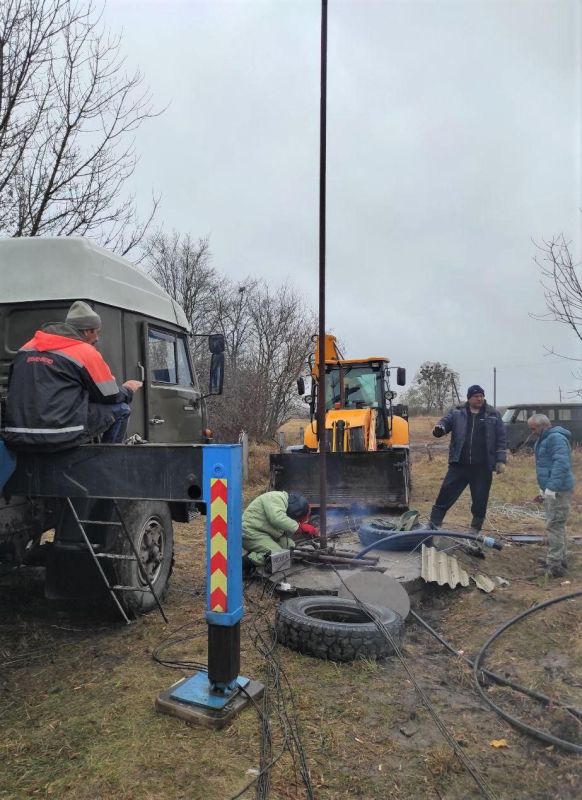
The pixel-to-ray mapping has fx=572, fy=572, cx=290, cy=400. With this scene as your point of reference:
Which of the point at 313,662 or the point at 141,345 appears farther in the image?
the point at 141,345

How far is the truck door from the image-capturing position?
521 cm

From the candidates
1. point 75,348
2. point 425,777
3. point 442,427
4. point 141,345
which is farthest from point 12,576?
point 442,427

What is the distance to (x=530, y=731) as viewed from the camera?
2.93m

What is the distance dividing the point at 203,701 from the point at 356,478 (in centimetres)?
607

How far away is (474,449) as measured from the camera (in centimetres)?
691

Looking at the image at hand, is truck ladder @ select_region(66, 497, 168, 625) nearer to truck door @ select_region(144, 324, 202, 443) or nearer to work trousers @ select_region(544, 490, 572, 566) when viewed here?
truck door @ select_region(144, 324, 202, 443)

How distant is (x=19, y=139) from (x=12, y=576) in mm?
5203

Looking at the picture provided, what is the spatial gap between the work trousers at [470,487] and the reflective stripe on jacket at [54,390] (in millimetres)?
4757

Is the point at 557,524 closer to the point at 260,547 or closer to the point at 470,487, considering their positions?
the point at 470,487

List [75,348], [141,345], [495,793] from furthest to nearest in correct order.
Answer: [141,345]
[75,348]
[495,793]

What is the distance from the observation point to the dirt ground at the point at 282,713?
98.5 inches

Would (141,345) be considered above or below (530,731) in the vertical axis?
above

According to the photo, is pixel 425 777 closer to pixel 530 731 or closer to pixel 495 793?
pixel 495 793

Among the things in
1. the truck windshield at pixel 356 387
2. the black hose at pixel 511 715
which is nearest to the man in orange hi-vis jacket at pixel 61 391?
the black hose at pixel 511 715
